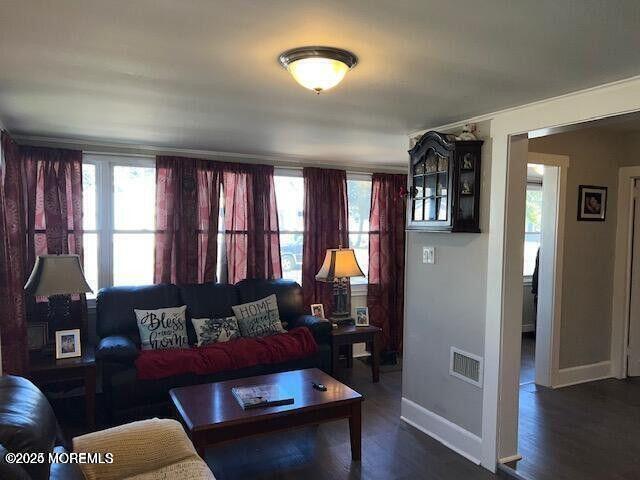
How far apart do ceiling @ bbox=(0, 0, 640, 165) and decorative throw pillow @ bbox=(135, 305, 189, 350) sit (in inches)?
61.6

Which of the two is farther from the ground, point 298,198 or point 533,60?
point 533,60

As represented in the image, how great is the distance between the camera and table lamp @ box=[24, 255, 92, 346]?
3.42m

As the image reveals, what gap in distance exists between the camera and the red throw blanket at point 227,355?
11.4 ft

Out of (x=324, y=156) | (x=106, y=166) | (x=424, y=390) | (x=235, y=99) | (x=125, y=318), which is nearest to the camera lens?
(x=235, y=99)

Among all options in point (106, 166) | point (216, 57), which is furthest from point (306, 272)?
point (216, 57)

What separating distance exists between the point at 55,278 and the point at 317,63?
270 centimetres

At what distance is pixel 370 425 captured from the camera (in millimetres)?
3582

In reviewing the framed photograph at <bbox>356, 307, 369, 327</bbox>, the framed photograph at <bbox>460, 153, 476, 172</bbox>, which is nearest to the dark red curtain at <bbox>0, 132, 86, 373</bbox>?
the framed photograph at <bbox>356, 307, 369, 327</bbox>

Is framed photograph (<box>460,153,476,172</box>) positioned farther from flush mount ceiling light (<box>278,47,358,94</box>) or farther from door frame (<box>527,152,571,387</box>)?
door frame (<box>527,152,571,387</box>)

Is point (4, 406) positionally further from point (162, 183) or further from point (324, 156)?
point (324, 156)

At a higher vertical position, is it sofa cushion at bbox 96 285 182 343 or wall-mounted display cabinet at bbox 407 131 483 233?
wall-mounted display cabinet at bbox 407 131 483 233

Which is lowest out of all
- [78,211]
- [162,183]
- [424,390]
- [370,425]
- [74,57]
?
[370,425]

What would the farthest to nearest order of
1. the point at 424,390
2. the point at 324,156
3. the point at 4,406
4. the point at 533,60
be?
the point at 324,156
the point at 424,390
the point at 533,60
the point at 4,406

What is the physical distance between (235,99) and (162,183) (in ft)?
6.64
